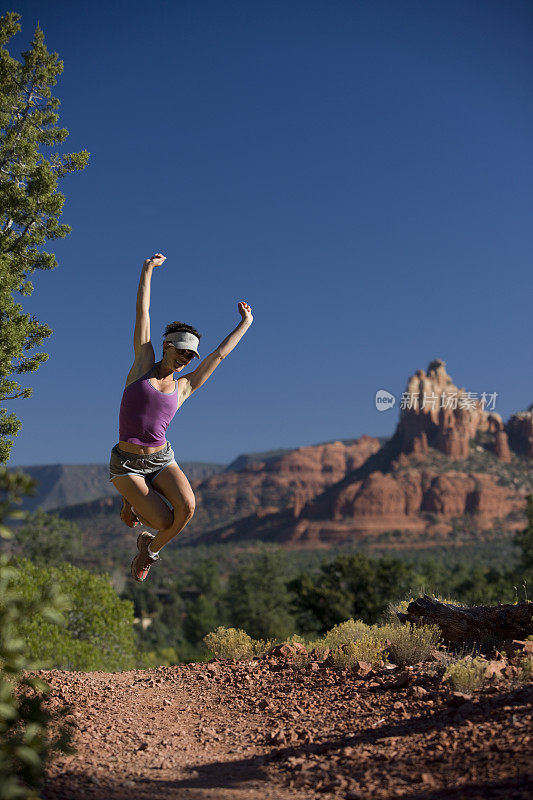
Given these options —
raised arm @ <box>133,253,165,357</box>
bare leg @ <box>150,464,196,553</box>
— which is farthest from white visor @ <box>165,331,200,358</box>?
bare leg @ <box>150,464,196,553</box>

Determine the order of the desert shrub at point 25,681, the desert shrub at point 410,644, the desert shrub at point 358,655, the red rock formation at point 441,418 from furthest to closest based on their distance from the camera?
Answer: the red rock formation at point 441,418, the desert shrub at point 358,655, the desert shrub at point 410,644, the desert shrub at point 25,681

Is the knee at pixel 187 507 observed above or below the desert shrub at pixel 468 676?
above

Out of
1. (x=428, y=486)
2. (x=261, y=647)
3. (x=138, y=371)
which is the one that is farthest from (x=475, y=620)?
(x=428, y=486)

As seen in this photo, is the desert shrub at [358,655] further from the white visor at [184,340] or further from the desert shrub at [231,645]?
the white visor at [184,340]

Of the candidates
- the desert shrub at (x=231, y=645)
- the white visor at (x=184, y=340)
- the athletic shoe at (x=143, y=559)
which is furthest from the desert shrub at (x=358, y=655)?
the white visor at (x=184, y=340)

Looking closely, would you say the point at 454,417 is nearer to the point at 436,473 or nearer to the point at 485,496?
the point at 436,473

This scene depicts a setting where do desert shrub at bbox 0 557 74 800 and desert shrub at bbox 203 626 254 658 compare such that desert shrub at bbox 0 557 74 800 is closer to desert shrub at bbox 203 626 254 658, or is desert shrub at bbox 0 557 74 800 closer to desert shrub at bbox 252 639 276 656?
desert shrub at bbox 203 626 254 658

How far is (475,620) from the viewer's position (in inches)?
334

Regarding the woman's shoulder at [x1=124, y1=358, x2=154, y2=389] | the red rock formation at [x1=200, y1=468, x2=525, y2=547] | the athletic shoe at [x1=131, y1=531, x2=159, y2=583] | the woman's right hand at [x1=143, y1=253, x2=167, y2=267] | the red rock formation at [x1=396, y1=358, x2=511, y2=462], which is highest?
the red rock formation at [x1=396, y1=358, x2=511, y2=462]

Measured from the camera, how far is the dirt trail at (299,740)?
4.27m

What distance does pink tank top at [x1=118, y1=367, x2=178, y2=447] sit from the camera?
5.83 m

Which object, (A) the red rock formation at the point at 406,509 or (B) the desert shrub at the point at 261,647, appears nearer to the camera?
(B) the desert shrub at the point at 261,647

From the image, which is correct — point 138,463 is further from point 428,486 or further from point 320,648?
point 428,486

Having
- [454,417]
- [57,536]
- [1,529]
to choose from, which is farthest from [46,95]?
[454,417]
